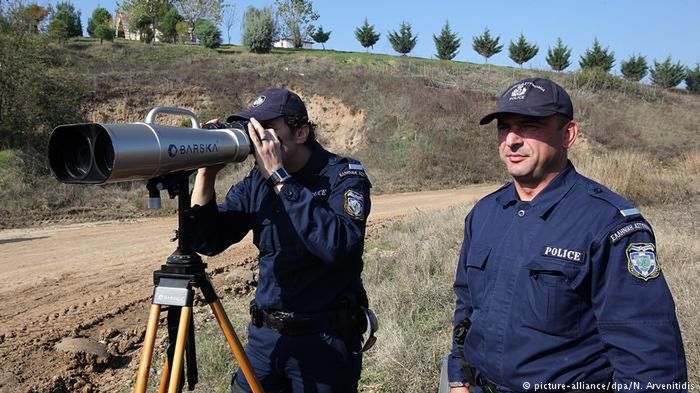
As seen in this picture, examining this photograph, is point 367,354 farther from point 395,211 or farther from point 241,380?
point 395,211

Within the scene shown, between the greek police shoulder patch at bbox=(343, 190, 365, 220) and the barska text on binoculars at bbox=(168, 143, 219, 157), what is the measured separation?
58 cm

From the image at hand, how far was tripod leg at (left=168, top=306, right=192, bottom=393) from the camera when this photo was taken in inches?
71.1

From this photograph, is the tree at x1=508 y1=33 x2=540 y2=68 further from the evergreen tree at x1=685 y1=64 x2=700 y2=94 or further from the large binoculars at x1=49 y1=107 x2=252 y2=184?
the large binoculars at x1=49 y1=107 x2=252 y2=184

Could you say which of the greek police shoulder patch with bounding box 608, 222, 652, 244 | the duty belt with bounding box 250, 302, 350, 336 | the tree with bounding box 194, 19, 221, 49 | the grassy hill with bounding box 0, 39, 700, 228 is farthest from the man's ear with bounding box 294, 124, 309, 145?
the tree with bounding box 194, 19, 221, 49

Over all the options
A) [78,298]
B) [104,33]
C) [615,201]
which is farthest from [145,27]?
[615,201]

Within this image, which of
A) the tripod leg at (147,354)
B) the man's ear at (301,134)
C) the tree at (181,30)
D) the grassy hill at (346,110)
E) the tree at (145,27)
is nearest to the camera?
the tripod leg at (147,354)

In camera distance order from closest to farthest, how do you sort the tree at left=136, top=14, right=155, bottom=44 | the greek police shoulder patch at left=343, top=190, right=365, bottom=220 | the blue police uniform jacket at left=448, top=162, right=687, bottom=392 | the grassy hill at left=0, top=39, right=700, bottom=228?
the blue police uniform jacket at left=448, top=162, right=687, bottom=392 < the greek police shoulder patch at left=343, top=190, right=365, bottom=220 < the grassy hill at left=0, top=39, right=700, bottom=228 < the tree at left=136, top=14, right=155, bottom=44

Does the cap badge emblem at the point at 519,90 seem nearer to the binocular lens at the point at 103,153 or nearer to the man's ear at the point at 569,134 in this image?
the man's ear at the point at 569,134

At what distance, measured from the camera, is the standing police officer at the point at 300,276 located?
93.4 inches

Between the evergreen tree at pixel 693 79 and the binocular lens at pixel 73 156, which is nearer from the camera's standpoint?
the binocular lens at pixel 73 156

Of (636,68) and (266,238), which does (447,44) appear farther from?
(266,238)

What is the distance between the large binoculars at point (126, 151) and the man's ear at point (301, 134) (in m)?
0.48

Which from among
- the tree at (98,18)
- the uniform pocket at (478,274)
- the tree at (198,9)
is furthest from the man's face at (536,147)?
the tree at (198,9)

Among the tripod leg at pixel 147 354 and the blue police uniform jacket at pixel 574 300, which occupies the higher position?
the blue police uniform jacket at pixel 574 300
